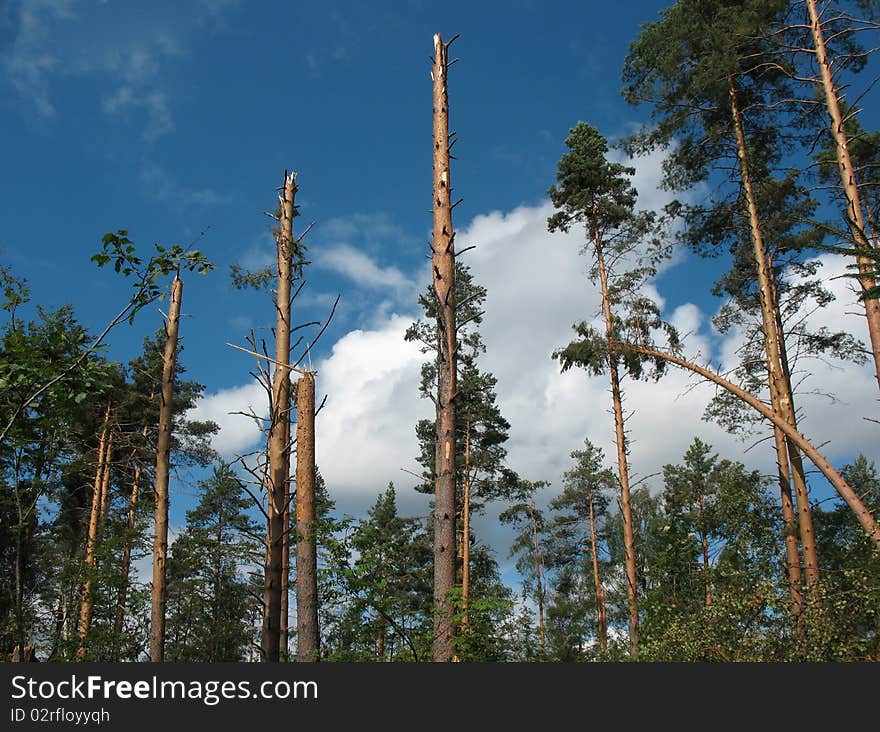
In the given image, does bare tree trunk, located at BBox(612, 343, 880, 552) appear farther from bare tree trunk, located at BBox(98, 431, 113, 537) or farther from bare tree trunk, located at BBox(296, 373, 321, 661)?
bare tree trunk, located at BBox(98, 431, 113, 537)

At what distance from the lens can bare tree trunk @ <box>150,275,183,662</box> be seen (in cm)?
1286

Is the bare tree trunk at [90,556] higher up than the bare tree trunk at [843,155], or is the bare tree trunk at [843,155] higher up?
the bare tree trunk at [843,155]

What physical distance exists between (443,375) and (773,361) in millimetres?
8339

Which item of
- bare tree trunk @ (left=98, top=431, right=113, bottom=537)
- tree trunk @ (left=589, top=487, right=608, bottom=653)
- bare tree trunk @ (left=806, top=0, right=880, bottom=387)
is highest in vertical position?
bare tree trunk @ (left=806, top=0, right=880, bottom=387)

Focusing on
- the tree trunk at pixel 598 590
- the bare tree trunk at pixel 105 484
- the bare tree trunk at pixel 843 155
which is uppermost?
the bare tree trunk at pixel 843 155

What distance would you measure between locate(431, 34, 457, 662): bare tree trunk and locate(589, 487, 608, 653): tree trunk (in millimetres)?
21549

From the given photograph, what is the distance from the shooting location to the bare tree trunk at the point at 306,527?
8.64 m

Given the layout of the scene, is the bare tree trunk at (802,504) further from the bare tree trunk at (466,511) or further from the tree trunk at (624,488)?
the bare tree trunk at (466,511)

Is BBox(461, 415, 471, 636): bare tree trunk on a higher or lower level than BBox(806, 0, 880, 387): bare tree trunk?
lower

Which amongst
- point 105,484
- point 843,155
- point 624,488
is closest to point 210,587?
point 105,484

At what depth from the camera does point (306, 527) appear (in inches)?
361

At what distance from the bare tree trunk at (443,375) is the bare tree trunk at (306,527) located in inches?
77.9

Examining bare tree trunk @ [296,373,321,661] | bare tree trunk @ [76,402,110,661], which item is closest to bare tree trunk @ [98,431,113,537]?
bare tree trunk @ [76,402,110,661]

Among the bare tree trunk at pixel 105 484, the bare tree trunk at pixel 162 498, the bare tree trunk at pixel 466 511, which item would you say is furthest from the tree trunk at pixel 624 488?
the bare tree trunk at pixel 105 484
